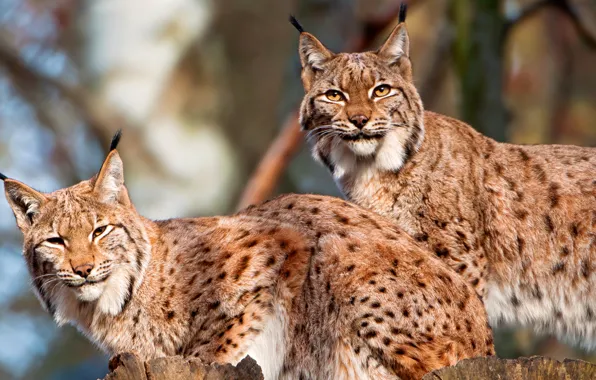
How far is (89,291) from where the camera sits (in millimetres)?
5879

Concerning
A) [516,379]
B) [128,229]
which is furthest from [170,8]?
[516,379]

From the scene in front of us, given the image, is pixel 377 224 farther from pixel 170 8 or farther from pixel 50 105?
pixel 50 105

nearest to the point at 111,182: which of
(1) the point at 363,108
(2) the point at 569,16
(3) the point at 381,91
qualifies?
(1) the point at 363,108

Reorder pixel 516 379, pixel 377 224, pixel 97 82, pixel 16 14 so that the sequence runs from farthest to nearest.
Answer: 1. pixel 16 14
2. pixel 97 82
3. pixel 377 224
4. pixel 516 379

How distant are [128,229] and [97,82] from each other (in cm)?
924

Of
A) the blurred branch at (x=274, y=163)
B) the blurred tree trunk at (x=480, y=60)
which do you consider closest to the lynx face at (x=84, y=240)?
the blurred branch at (x=274, y=163)

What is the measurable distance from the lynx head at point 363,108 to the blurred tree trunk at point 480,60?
14.6 ft

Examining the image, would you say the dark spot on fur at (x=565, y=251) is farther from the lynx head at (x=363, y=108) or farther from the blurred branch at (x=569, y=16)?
the blurred branch at (x=569, y=16)

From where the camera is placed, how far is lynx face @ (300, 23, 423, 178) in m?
7.12

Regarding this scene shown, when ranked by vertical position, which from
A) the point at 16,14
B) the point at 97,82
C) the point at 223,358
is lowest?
the point at 223,358

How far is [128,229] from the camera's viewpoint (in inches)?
243

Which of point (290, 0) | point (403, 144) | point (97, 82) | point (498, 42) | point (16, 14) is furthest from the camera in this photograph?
point (16, 14)

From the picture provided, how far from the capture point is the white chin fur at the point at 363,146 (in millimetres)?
7121

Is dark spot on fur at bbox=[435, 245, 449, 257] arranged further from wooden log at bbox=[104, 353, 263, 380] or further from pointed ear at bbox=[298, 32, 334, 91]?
wooden log at bbox=[104, 353, 263, 380]
